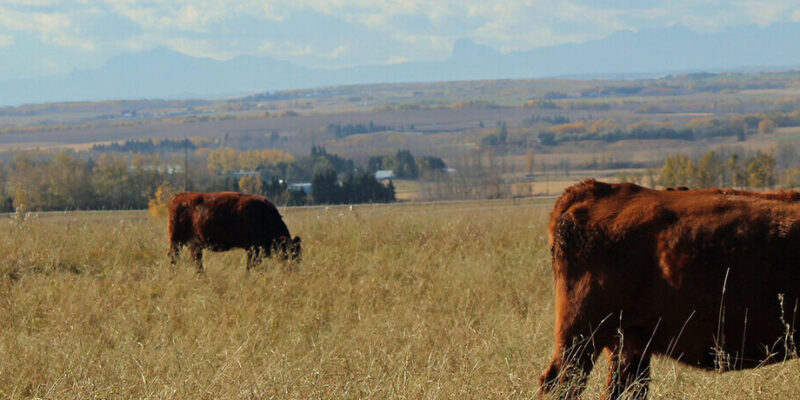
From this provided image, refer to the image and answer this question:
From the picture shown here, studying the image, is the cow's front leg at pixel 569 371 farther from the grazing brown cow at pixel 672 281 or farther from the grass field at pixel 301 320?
the grass field at pixel 301 320

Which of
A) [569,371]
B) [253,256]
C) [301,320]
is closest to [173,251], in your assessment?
[253,256]

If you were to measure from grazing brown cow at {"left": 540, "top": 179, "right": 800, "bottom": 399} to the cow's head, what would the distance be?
6189mm

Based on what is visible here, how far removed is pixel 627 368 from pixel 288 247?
6610 mm

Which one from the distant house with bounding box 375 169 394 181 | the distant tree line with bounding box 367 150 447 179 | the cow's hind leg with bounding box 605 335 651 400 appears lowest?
the distant house with bounding box 375 169 394 181

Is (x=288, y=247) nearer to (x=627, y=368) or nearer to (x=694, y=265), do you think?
(x=627, y=368)

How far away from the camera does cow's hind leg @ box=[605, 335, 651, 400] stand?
16.6ft

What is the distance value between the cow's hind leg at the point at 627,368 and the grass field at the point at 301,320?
132mm

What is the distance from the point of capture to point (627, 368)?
5.18m

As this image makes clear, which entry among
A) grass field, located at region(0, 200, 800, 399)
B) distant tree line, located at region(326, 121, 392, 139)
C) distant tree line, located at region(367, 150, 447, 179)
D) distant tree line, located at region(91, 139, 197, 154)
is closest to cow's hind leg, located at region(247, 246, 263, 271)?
grass field, located at region(0, 200, 800, 399)

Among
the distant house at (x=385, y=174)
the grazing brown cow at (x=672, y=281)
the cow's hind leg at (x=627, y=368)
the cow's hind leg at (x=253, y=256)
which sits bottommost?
the distant house at (x=385, y=174)

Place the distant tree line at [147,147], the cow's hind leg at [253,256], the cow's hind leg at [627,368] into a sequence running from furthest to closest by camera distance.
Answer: the distant tree line at [147,147], the cow's hind leg at [253,256], the cow's hind leg at [627,368]

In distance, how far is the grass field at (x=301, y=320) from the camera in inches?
192

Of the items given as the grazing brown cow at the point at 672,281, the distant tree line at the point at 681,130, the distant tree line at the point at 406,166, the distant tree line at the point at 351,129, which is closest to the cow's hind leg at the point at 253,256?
the grazing brown cow at the point at 672,281

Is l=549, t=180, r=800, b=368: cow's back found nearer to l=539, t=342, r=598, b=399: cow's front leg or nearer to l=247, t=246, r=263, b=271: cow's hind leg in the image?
l=539, t=342, r=598, b=399: cow's front leg
